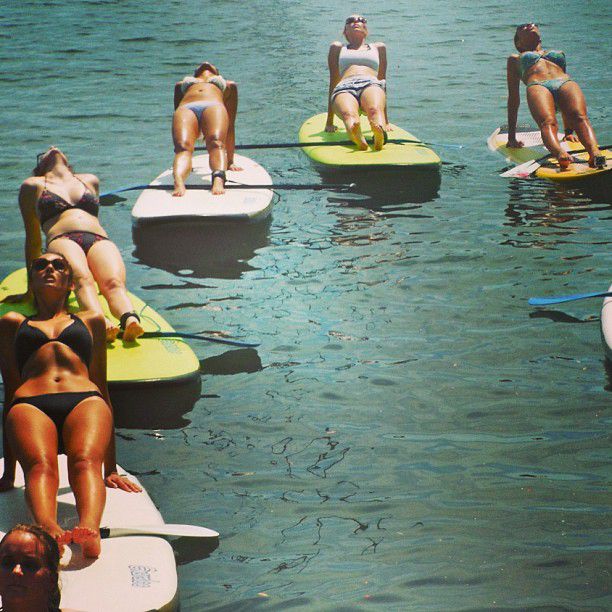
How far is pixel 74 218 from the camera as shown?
807 cm

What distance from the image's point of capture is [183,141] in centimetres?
1084

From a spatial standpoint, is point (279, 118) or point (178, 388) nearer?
Answer: point (178, 388)

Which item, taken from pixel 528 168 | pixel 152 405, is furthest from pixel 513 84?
pixel 152 405

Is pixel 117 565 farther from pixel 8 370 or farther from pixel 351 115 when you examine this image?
pixel 351 115

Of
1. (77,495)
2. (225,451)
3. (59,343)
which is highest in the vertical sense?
(59,343)

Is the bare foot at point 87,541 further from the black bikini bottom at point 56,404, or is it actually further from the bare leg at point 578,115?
the bare leg at point 578,115

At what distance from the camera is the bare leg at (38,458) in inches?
189

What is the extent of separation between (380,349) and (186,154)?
12.3 ft

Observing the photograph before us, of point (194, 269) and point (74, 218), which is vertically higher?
point (74, 218)

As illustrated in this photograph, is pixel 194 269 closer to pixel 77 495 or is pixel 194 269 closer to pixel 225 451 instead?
pixel 225 451

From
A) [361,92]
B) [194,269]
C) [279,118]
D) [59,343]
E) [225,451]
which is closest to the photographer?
[59,343]

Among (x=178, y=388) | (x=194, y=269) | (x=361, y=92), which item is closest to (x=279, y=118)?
(x=361, y=92)

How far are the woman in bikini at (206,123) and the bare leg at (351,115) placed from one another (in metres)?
1.37

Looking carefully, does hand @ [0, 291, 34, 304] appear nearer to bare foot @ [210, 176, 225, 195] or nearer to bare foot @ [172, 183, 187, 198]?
bare foot @ [172, 183, 187, 198]
